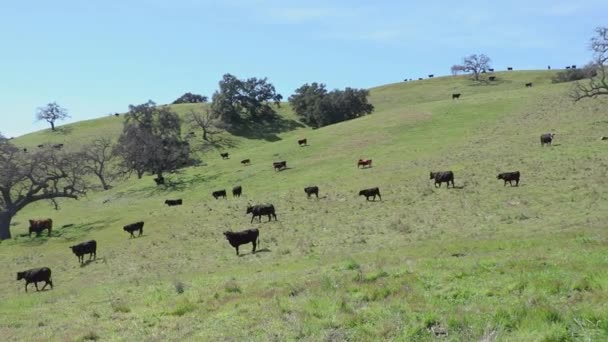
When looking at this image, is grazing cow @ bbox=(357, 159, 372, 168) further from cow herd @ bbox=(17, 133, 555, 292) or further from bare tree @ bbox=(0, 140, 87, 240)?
bare tree @ bbox=(0, 140, 87, 240)

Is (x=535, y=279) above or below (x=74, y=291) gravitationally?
above

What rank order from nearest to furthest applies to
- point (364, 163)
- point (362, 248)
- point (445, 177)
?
point (362, 248), point (445, 177), point (364, 163)

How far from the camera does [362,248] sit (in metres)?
21.9

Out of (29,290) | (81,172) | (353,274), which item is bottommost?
(29,290)

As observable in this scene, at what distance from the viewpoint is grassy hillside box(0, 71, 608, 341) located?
9523 millimetres

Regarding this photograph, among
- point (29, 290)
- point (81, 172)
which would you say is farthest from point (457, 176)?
point (81, 172)

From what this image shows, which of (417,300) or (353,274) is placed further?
(353,274)

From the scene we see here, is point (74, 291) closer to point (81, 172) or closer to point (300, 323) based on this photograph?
point (300, 323)

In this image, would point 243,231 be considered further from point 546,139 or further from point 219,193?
point 546,139

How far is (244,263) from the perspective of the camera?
890 inches

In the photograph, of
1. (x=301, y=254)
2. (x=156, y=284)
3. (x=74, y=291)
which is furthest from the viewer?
(x=301, y=254)

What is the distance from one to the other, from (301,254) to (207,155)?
6367 cm

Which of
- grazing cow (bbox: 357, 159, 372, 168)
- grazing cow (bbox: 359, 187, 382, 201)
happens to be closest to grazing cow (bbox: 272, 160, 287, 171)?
grazing cow (bbox: 357, 159, 372, 168)

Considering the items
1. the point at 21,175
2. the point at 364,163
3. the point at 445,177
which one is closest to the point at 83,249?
the point at 21,175
